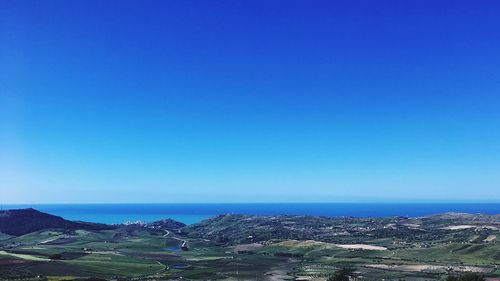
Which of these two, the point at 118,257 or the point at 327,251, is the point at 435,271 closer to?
the point at 327,251

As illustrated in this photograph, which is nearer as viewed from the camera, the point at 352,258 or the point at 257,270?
the point at 257,270

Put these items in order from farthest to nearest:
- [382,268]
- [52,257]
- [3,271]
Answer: [52,257]
[382,268]
[3,271]

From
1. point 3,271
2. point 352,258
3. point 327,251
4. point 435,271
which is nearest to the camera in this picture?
point 3,271

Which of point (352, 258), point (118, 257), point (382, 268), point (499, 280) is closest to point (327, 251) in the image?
point (352, 258)

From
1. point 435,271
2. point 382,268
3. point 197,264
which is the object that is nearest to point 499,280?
point 435,271

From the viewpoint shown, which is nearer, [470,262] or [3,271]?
[3,271]

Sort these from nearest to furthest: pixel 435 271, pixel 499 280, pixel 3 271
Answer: pixel 499 280, pixel 3 271, pixel 435 271

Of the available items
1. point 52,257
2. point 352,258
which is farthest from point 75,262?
point 352,258

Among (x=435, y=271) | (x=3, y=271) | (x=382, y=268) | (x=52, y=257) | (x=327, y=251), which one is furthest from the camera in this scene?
(x=327, y=251)

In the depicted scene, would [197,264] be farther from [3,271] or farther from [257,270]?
[3,271]
